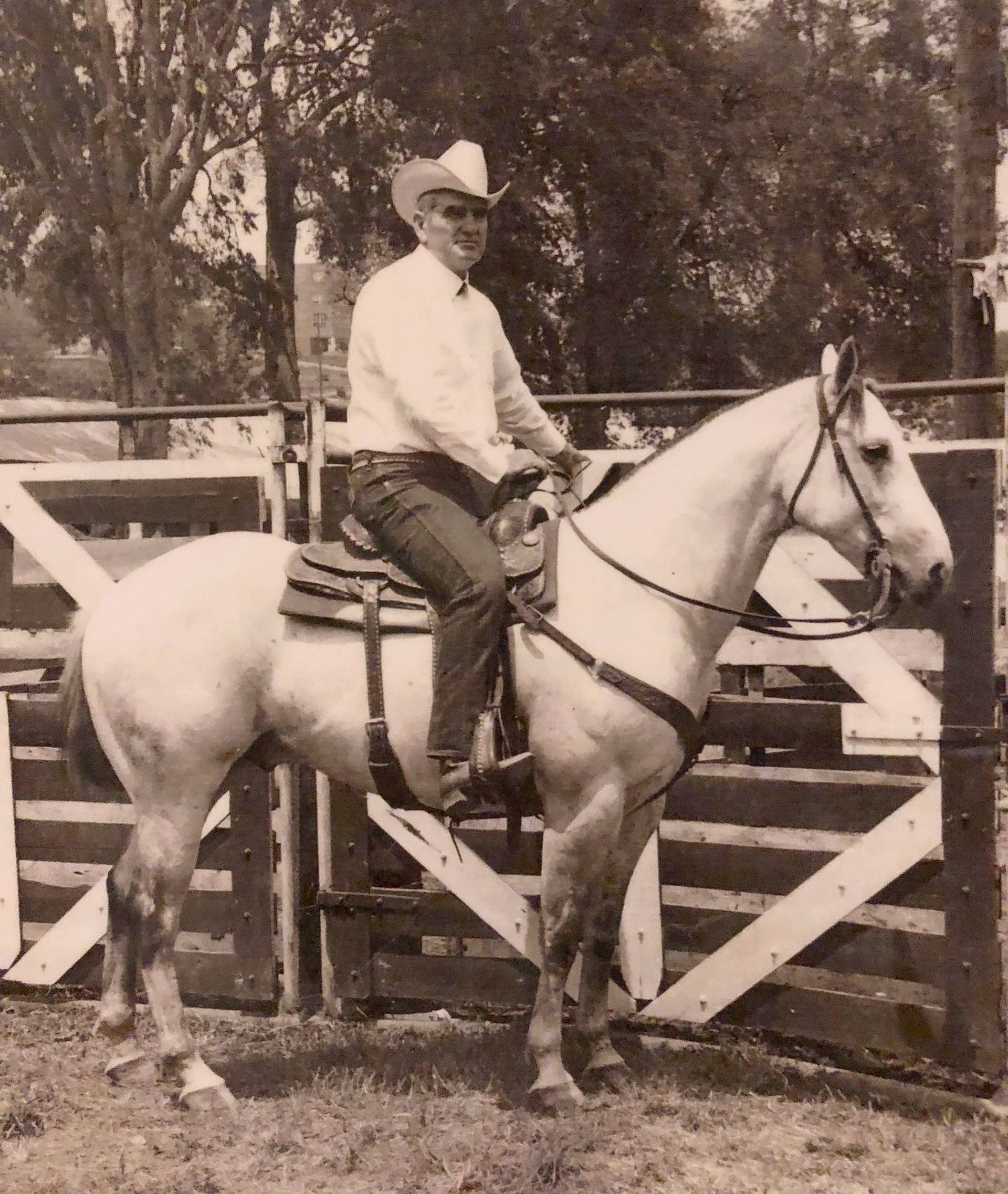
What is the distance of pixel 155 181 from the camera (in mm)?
17625

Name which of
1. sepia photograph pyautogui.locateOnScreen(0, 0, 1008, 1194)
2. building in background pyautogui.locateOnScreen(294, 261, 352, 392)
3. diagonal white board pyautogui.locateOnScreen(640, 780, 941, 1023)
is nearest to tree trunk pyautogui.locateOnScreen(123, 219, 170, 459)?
building in background pyautogui.locateOnScreen(294, 261, 352, 392)

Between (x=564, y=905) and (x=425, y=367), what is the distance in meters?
1.98

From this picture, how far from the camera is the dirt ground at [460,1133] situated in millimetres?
4129

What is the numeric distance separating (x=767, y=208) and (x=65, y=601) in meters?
16.5

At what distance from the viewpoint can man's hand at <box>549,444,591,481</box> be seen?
16.5ft

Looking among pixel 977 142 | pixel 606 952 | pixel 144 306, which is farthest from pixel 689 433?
pixel 144 306

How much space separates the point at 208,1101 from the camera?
188 inches

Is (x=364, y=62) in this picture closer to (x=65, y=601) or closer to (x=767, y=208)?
(x=767, y=208)

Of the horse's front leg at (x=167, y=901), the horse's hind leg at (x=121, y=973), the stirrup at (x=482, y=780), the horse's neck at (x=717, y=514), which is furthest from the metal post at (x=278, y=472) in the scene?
the horse's neck at (x=717, y=514)

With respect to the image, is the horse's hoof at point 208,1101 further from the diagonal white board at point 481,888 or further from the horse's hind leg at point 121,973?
the diagonal white board at point 481,888

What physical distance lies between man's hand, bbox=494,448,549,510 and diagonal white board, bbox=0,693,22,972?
3.05 metres

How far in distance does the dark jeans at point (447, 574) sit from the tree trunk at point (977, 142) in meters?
5.58

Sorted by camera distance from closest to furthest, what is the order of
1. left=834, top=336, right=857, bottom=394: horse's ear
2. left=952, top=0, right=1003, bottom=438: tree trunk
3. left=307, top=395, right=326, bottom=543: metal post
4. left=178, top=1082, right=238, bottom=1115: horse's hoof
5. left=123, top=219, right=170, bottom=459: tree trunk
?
1. left=834, top=336, right=857, bottom=394: horse's ear
2. left=178, top=1082, right=238, bottom=1115: horse's hoof
3. left=307, top=395, right=326, bottom=543: metal post
4. left=952, top=0, right=1003, bottom=438: tree trunk
5. left=123, top=219, right=170, bottom=459: tree trunk

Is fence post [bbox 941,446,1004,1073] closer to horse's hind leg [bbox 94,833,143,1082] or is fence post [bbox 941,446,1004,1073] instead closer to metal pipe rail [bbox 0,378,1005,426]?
metal pipe rail [bbox 0,378,1005,426]
